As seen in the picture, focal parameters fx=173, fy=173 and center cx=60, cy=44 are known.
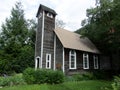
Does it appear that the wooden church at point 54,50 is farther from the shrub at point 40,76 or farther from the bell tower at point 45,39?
the shrub at point 40,76

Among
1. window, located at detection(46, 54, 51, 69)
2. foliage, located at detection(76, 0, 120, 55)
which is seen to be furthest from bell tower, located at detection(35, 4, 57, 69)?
foliage, located at detection(76, 0, 120, 55)

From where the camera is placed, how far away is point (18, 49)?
3002 centimetres

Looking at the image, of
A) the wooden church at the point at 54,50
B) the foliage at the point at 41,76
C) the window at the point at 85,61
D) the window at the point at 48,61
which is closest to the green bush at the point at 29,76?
the foliage at the point at 41,76

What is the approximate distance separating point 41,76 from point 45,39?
24.1 feet

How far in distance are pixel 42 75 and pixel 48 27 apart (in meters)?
8.47

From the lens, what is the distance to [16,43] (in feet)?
101

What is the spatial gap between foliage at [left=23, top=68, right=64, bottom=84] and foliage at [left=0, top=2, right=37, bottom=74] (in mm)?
10673

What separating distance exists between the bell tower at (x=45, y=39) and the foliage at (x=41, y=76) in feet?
18.5

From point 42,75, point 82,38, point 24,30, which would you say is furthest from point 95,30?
point 24,30

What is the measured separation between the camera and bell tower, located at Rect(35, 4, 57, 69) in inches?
808

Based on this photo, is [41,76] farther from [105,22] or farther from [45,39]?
[105,22]

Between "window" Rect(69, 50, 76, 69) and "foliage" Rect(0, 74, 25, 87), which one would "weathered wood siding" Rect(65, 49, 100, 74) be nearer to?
"window" Rect(69, 50, 76, 69)

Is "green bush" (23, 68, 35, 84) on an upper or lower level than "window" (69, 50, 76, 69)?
lower

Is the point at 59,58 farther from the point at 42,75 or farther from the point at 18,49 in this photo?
the point at 18,49
